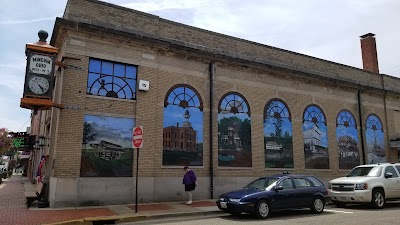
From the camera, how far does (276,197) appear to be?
11.3 m

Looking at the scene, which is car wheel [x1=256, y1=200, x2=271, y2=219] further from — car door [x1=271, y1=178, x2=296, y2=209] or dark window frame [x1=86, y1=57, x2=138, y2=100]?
dark window frame [x1=86, y1=57, x2=138, y2=100]

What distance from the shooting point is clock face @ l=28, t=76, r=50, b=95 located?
12.6 meters

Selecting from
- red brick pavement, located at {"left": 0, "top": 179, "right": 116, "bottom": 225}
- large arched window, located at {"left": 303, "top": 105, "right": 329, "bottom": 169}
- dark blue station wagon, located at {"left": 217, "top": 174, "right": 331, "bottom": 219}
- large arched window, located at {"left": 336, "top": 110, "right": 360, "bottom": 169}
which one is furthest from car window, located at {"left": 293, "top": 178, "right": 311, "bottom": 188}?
large arched window, located at {"left": 336, "top": 110, "right": 360, "bottom": 169}

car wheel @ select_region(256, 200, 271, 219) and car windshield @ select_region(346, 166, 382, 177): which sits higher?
car windshield @ select_region(346, 166, 382, 177)

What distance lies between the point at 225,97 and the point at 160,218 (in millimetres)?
8083

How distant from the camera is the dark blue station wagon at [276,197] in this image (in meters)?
10.8

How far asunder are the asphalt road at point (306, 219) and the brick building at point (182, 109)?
4003 mm

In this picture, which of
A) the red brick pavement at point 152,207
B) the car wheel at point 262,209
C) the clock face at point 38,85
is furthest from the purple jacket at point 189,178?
the clock face at point 38,85

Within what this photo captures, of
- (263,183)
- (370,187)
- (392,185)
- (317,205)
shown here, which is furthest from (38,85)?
(392,185)

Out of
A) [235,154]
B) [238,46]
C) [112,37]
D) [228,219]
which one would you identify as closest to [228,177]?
A: [235,154]

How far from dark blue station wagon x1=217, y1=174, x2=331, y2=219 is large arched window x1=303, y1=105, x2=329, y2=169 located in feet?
24.0

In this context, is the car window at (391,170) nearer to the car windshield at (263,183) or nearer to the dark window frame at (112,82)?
the car windshield at (263,183)

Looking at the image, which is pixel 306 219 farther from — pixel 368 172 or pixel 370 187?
pixel 368 172

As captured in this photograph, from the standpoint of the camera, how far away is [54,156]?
12.9 meters
